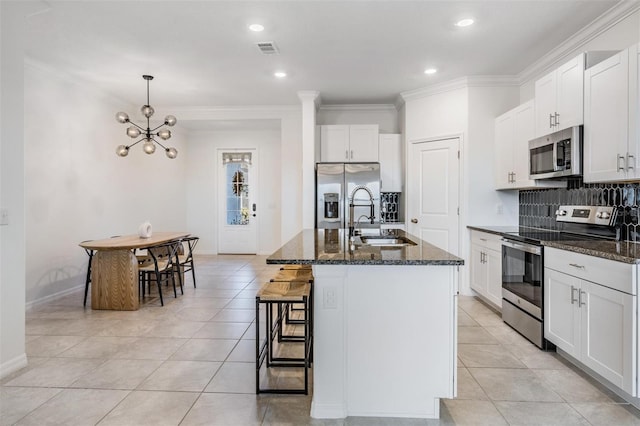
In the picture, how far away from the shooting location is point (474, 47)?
12.4ft

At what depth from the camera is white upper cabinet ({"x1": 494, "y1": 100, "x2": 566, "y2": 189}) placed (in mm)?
3772

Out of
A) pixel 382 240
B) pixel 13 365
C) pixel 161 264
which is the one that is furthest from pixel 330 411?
pixel 161 264

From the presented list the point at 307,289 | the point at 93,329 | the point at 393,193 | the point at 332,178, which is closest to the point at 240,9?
the point at 307,289

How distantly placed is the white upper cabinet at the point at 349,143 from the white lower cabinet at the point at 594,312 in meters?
3.19

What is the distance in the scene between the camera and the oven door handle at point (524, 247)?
117 inches

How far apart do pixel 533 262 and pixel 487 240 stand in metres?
0.99

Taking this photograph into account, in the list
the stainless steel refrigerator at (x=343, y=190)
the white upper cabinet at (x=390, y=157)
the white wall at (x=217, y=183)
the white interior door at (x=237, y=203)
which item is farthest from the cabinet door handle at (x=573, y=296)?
the white interior door at (x=237, y=203)

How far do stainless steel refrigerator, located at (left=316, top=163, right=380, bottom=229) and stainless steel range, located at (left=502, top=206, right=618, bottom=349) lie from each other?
2133mm

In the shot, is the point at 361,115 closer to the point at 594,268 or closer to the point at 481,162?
the point at 481,162

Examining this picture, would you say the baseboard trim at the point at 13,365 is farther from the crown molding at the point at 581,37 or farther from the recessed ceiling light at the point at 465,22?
the crown molding at the point at 581,37

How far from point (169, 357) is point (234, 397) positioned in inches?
34.1

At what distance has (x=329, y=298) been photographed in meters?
2.08

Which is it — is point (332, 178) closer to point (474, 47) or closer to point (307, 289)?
point (474, 47)

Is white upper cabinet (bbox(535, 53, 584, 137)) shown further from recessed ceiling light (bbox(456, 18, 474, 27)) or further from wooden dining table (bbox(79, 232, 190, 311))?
wooden dining table (bbox(79, 232, 190, 311))
